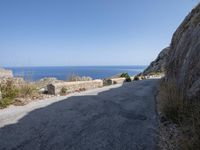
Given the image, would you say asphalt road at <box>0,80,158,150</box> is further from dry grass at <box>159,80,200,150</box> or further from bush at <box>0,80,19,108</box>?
bush at <box>0,80,19,108</box>

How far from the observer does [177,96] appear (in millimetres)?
5426

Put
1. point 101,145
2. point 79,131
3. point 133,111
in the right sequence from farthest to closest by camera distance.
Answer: point 133,111
point 79,131
point 101,145

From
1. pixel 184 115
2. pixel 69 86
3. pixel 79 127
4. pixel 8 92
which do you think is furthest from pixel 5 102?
pixel 184 115

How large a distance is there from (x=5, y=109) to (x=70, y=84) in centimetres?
476

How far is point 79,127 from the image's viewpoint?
526cm

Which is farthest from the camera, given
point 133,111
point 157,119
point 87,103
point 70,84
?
point 70,84

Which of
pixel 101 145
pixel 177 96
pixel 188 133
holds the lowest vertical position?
pixel 101 145

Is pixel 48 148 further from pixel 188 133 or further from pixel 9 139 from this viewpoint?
pixel 188 133

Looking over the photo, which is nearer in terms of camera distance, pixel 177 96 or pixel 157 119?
pixel 177 96

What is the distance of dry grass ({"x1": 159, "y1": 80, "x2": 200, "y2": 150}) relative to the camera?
3.44 m

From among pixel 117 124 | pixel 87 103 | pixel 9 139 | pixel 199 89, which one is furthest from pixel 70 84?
pixel 199 89

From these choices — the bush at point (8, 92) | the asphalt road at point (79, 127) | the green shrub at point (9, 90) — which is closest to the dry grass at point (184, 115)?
the asphalt road at point (79, 127)

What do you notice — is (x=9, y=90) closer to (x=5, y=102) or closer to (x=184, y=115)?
(x=5, y=102)

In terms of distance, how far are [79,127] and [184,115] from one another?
2.39 m
